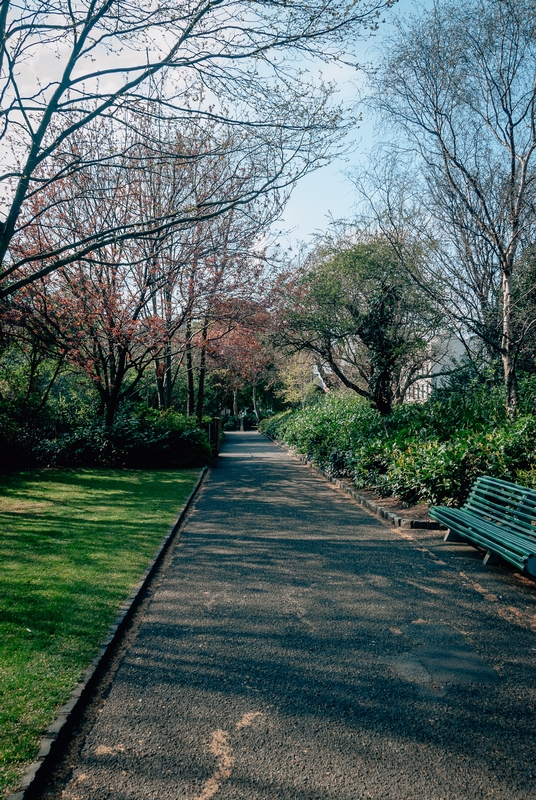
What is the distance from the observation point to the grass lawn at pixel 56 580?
3.23 meters

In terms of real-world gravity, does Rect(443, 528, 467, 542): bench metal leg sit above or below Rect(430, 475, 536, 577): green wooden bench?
below

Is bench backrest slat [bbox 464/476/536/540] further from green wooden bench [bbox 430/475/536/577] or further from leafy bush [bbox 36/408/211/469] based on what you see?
leafy bush [bbox 36/408/211/469]

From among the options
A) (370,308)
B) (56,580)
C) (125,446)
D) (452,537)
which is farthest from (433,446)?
(125,446)

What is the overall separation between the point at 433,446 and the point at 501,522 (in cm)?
340

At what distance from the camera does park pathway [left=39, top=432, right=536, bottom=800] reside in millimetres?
2684

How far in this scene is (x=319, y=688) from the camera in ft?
11.7

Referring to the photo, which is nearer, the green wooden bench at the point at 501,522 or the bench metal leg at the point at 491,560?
the green wooden bench at the point at 501,522

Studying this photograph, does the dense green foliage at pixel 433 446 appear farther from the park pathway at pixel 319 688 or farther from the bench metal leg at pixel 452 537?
the park pathway at pixel 319 688

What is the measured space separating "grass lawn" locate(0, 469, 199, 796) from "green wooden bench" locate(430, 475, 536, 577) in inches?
149

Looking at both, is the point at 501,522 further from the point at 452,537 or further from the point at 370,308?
the point at 370,308

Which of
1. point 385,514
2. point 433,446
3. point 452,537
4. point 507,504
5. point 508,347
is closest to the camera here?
point 507,504

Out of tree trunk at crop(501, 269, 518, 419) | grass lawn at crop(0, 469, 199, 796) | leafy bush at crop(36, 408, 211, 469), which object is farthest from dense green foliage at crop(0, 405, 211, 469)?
tree trunk at crop(501, 269, 518, 419)

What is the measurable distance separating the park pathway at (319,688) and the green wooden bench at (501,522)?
0.38 meters

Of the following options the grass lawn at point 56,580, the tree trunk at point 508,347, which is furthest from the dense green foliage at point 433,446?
the grass lawn at point 56,580
